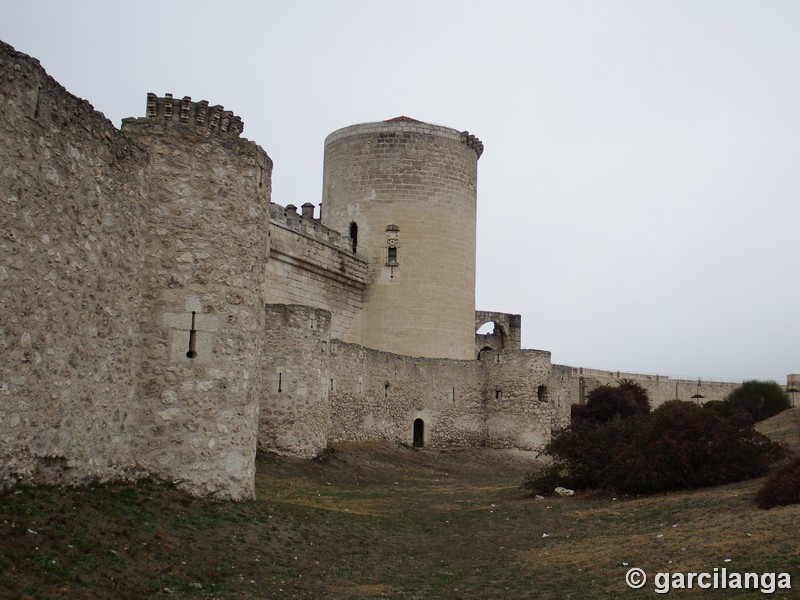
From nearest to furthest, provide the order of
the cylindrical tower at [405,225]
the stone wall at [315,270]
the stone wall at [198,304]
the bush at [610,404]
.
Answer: the stone wall at [198,304] < the stone wall at [315,270] < the cylindrical tower at [405,225] < the bush at [610,404]

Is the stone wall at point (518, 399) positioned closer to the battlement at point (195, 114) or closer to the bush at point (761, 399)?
the bush at point (761, 399)

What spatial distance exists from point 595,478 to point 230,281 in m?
7.84

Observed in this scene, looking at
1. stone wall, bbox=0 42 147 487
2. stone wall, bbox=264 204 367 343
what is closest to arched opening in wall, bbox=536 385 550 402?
stone wall, bbox=264 204 367 343

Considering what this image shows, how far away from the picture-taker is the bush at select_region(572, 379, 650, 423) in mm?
40125

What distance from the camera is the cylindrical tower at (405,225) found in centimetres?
3138

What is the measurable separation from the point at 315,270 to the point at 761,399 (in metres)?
22.9

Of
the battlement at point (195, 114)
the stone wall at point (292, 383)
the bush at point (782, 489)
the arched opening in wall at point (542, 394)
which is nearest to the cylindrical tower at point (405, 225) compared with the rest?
the arched opening in wall at point (542, 394)

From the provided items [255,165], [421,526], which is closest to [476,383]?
[421,526]

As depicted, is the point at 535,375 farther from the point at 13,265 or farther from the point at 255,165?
the point at 13,265

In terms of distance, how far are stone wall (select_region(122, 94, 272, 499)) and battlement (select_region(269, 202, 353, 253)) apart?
44.9 ft

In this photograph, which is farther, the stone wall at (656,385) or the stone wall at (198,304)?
the stone wall at (656,385)

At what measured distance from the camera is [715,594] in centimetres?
761

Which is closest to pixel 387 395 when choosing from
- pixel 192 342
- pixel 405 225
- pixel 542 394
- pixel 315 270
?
pixel 315 270

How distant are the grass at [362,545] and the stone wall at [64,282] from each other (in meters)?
0.52
